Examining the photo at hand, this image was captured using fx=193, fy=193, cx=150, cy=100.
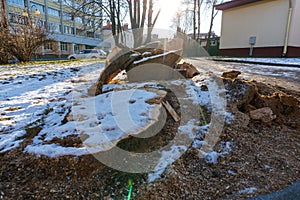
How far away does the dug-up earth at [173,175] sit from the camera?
1446 mm

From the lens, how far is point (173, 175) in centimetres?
165

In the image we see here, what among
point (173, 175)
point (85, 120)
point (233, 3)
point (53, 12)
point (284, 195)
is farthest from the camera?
point (53, 12)

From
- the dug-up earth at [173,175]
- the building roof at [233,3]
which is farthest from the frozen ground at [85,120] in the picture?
the building roof at [233,3]

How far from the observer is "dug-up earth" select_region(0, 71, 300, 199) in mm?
1446

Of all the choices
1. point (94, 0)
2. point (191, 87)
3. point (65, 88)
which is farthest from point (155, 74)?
point (94, 0)

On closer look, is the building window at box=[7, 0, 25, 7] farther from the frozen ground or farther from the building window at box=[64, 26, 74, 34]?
the frozen ground

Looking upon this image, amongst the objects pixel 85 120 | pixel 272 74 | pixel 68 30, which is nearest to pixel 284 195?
pixel 85 120

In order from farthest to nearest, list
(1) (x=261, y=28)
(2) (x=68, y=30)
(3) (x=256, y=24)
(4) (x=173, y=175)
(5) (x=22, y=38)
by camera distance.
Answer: (2) (x=68, y=30) → (3) (x=256, y=24) → (1) (x=261, y=28) → (5) (x=22, y=38) → (4) (x=173, y=175)

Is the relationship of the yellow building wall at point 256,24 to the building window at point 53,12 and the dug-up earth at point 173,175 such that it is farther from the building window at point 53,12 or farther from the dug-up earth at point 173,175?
the building window at point 53,12

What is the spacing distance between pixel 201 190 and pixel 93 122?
1.23m

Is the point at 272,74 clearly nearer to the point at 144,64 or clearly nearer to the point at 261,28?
the point at 144,64

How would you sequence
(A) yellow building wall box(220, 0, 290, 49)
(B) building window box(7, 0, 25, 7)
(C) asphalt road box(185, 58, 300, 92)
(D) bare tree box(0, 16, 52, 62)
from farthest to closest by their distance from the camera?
1. (B) building window box(7, 0, 25, 7)
2. (A) yellow building wall box(220, 0, 290, 49)
3. (D) bare tree box(0, 16, 52, 62)
4. (C) asphalt road box(185, 58, 300, 92)

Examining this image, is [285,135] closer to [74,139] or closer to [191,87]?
[191,87]

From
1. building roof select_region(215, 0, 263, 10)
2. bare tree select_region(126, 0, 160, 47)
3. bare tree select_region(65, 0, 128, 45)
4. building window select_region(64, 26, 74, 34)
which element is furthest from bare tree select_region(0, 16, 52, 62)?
building window select_region(64, 26, 74, 34)
